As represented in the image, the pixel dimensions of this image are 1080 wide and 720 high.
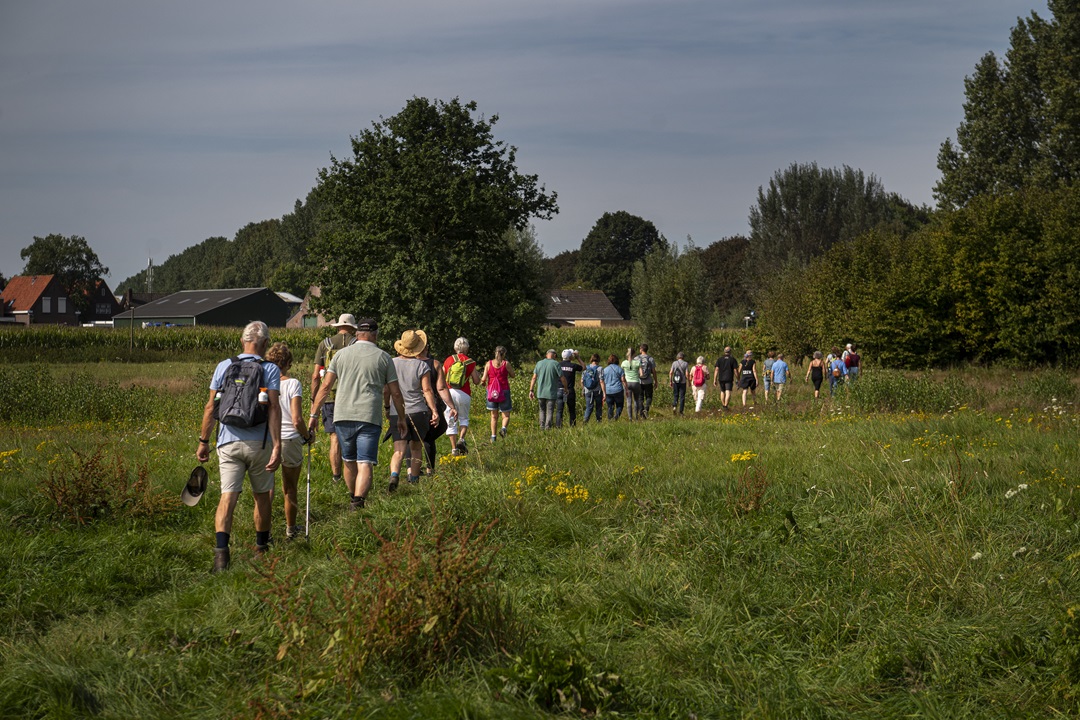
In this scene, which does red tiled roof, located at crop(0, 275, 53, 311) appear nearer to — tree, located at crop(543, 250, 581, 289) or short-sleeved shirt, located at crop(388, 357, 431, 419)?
tree, located at crop(543, 250, 581, 289)

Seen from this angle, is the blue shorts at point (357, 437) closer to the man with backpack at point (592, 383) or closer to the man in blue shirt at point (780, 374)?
the man with backpack at point (592, 383)

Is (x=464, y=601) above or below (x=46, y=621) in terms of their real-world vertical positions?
above

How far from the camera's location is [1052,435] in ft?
38.4

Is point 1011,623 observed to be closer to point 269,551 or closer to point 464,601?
point 464,601

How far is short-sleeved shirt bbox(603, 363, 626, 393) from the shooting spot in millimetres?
19469

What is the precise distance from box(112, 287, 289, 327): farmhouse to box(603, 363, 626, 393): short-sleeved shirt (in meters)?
67.2

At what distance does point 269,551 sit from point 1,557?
6.11 ft

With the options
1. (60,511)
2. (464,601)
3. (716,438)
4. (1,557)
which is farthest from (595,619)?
(716,438)

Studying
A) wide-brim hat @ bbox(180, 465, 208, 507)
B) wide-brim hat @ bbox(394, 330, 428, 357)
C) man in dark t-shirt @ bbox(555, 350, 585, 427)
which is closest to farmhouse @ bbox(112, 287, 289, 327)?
A: man in dark t-shirt @ bbox(555, 350, 585, 427)

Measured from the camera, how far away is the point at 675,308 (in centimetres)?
5041

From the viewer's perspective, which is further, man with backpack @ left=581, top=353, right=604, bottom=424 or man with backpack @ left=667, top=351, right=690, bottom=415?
man with backpack @ left=667, top=351, right=690, bottom=415

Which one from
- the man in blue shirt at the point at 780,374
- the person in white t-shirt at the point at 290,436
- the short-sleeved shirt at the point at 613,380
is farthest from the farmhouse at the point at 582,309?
the person in white t-shirt at the point at 290,436

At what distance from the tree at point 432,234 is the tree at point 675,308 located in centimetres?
1496

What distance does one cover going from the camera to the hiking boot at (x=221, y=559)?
674 centimetres
